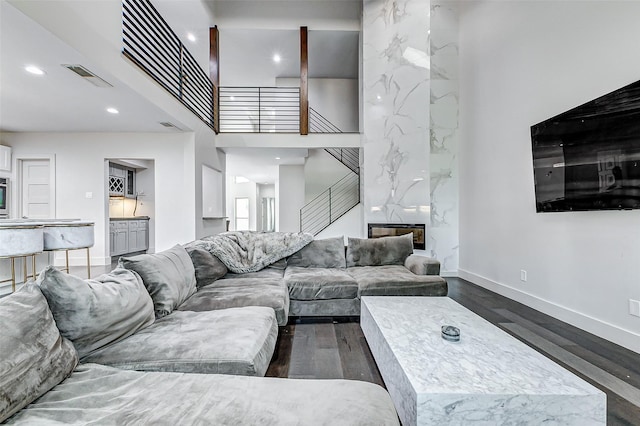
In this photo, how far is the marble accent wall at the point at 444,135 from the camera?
16.9ft

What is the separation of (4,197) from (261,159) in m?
4.98

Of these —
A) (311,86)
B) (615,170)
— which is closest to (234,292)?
(615,170)

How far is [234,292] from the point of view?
253 centimetres

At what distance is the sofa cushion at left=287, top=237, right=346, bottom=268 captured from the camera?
369 cm

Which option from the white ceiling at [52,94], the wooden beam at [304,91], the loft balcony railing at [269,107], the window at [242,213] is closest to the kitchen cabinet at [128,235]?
the white ceiling at [52,94]

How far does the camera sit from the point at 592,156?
257 cm

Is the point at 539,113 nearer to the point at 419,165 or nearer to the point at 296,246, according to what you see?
the point at 419,165

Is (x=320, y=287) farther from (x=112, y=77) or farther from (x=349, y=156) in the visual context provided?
(x=349, y=156)

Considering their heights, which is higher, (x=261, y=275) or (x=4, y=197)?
(x=4, y=197)

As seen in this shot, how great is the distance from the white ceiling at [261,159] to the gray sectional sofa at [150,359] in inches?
184

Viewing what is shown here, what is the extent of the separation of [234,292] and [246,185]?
11114 mm

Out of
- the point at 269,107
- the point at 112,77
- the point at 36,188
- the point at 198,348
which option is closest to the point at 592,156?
the point at 198,348

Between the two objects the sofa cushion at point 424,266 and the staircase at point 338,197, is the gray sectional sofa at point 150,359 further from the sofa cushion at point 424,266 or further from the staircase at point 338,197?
the staircase at point 338,197

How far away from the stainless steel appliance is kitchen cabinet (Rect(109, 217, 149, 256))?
5.28ft
